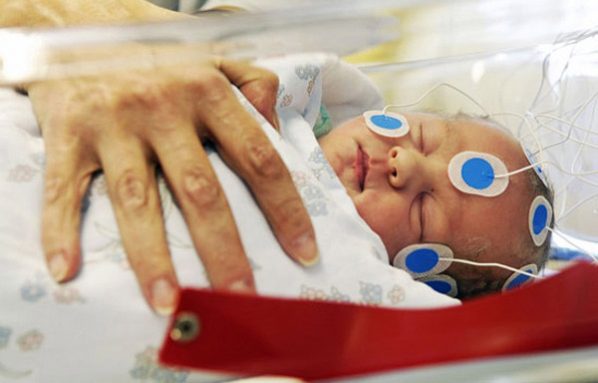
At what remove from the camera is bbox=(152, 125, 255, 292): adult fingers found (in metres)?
0.57

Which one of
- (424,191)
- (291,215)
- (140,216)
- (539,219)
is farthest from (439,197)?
(140,216)

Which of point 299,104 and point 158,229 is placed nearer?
point 158,229

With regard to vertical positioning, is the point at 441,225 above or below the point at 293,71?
below

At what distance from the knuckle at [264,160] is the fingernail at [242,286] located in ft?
0.30

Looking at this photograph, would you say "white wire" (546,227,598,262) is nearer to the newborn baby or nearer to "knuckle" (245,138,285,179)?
the newborn baby

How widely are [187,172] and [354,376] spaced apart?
198 mm

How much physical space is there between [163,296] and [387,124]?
0.37m

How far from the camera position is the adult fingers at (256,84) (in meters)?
0.70

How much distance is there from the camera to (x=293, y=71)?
791mm

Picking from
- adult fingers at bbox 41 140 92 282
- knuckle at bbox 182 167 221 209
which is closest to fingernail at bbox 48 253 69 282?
adult fingers at bbox 41 140 92 282

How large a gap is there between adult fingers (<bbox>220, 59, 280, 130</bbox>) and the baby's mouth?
0.10 m

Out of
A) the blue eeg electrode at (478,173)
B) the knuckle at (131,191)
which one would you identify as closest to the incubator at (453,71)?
the blue eeg electrode at (478,173)

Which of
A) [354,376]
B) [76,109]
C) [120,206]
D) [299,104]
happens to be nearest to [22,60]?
[76,109]

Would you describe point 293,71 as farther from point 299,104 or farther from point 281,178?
point 281,178
